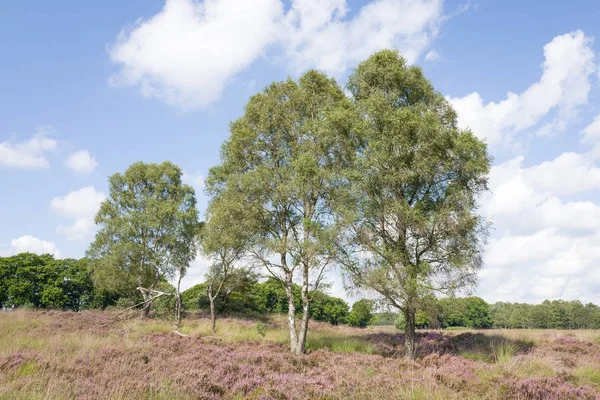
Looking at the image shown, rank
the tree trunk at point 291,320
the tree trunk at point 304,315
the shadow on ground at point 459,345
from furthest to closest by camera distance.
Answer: the tree trunk at point 291,320 < the tree trunk at point 304,315 < the shadow on ground at point 459,345

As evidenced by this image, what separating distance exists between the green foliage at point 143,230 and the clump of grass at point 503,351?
27197 mm

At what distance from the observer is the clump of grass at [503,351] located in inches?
528

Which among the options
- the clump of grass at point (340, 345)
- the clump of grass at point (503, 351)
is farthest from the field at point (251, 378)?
the clump of grass at point (340, 345)

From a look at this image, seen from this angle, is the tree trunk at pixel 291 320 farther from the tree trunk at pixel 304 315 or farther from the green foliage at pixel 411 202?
the green foliage at pixel 411 202

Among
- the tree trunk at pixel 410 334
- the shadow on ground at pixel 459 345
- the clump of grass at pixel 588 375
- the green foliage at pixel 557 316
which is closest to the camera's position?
the clump of grass at pixel 588 375

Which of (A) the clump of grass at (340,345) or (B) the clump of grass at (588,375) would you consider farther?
(A) the clump of grass at (340,345)

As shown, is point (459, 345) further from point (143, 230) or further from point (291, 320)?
point (143, 230)

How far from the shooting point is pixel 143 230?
3688cm

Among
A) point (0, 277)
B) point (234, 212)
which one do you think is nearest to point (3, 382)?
point (234, 212)

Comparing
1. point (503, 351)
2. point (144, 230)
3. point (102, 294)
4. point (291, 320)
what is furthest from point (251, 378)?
point (102, 294)

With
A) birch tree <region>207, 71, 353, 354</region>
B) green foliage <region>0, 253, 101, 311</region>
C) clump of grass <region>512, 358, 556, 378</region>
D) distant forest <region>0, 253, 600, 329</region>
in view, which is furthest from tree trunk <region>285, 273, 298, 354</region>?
green foliage <region>0, 253, 101, 311</region>

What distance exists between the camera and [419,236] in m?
17.7

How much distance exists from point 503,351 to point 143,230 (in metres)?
32.3

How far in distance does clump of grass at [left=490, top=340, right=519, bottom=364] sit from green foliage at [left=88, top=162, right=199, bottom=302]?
27.2m
